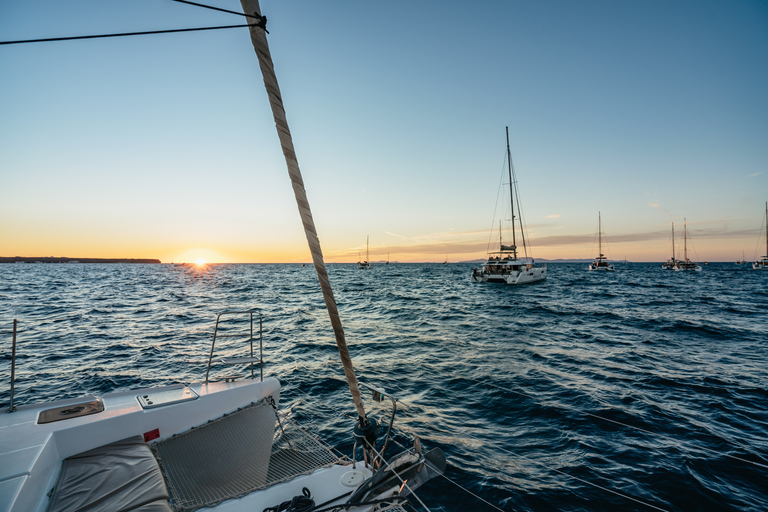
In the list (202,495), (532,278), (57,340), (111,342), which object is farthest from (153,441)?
(532,278)

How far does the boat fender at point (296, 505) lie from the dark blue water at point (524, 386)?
2.74 metres

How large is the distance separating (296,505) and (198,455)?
6.34 feet

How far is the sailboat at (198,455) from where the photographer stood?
2582mm

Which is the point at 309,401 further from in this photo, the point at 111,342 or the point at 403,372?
the point at 111,342

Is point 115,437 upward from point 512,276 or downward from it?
upward

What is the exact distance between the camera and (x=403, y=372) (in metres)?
10.8

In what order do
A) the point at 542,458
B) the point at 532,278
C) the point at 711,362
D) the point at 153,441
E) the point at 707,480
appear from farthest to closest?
the point at 532,278, the point at 711,362, the point at 542,458, the point at 707,480, the point at 153,441

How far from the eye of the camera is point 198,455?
157 inches

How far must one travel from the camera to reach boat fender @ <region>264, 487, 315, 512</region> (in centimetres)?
275

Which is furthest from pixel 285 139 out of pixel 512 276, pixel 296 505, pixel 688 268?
pixel 688 268

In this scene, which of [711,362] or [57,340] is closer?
[711,362]

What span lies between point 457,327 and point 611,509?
13785 millimetres

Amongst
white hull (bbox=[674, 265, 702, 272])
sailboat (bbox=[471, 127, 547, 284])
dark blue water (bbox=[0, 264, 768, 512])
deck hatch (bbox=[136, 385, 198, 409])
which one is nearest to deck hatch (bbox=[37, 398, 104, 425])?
deck hatch (bbox=[136, 385, 198, 409])

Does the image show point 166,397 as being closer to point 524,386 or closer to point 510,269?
point 524,386
